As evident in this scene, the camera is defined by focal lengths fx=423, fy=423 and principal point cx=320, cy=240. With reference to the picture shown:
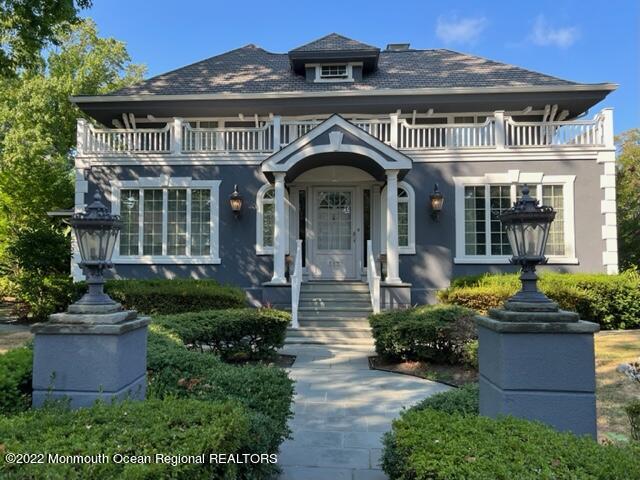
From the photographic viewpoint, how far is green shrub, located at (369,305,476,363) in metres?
6.57

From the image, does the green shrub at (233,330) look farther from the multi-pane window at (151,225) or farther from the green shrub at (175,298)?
the multi-pane window at (151,225)

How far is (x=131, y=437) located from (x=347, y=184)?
10.5m

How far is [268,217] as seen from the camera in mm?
12023

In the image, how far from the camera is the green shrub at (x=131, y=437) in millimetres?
1939

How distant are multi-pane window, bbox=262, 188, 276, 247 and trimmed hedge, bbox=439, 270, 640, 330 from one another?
16.2 feet

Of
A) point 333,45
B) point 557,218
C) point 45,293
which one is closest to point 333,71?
point 333,45

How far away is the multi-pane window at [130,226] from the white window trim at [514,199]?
29.3 ft

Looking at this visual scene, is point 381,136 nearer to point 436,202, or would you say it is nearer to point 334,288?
point 436,202

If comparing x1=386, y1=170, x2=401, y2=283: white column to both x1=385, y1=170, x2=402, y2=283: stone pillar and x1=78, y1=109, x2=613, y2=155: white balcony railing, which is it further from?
x1=78, y1=109, x2=613, y2=155: white balcony railing

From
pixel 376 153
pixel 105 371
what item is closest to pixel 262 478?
pixel 105 371

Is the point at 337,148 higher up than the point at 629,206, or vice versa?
the point at 337,148

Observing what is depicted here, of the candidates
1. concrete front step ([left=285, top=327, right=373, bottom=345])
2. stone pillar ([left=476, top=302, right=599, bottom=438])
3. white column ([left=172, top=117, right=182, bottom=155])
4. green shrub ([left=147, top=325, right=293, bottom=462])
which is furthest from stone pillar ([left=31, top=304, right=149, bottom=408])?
white column ([left=172, top=117, right=182, bottom=155])

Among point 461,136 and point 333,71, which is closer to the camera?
point 461,136

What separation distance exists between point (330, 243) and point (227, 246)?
2.95 meters
